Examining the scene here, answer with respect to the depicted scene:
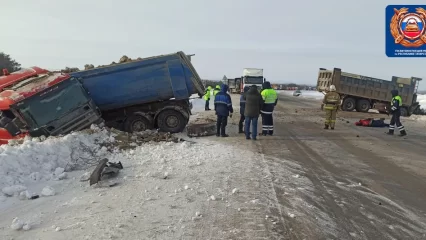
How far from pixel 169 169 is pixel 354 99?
20503 mm

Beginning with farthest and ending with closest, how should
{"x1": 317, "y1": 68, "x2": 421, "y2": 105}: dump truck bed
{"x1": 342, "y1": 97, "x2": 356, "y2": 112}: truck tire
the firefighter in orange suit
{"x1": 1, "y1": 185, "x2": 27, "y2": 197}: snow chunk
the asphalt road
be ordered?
{"x1": 342, "y1": 97, "x2": 356, "y2": 112}: truck tire
{"x1": 317, "y1": 68, "x2": 421, "y2": 105}: dump truck bed
the firefighter in orange suit
{"x1": 1, "y1": 185, "x2": 27, "y2": 197}: snow chunk
the asphalt road

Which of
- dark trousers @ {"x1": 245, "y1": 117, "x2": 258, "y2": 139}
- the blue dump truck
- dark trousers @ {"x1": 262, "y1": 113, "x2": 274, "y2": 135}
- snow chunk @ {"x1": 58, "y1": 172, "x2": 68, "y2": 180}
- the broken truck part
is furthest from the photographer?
dark trousers @ {"x1": 262, "y1": 113, "x2": 274, "y2": 135}

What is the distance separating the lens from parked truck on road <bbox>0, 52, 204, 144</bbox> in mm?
9297

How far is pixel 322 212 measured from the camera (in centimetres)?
456

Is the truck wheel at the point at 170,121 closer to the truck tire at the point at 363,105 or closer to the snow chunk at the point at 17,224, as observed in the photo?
the snow chunk at the point at 17,224

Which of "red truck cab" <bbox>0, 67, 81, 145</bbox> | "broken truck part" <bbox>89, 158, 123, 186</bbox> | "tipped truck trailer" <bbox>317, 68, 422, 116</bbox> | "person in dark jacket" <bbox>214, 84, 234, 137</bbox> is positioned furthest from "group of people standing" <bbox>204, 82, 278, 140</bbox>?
"tipped truck trailer" <bbox>317, 68, 422, 116</bbox>

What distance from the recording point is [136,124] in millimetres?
11281

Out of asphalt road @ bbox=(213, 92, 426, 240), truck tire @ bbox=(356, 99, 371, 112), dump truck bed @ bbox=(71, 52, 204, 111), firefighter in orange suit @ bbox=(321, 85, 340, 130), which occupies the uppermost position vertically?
dump truck bed @ bbox=(71, 52, 204, 111)

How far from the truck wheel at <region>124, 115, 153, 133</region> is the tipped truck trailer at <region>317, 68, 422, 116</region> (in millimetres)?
15837

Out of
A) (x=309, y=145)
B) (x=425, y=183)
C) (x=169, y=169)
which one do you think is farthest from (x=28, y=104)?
(x=425, y=183)

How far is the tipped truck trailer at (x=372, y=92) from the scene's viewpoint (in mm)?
23625

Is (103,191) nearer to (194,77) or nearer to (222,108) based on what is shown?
(222,108)

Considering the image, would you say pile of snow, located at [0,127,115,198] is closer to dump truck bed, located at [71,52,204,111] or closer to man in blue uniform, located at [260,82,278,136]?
dump truck bed, located at [71,52,204,111]

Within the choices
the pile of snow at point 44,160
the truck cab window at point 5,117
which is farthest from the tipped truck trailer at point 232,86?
the pile of snow at point 44,160
